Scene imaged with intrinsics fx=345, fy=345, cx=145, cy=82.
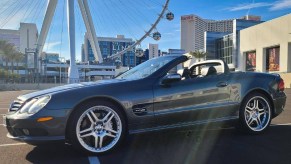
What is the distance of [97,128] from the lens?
4.49 metres

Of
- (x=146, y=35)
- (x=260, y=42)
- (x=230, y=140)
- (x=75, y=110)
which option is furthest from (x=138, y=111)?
(x=146, y=35)

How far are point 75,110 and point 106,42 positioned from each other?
342 ft


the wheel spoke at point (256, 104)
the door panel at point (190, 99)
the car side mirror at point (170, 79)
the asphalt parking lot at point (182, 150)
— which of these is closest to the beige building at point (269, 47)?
the wheel spoke at point (256, 104)

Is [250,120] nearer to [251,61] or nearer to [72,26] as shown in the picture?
[72,26]

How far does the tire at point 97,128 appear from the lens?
4.35 m

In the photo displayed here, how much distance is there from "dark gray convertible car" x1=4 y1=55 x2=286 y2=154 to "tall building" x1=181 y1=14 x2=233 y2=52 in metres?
103

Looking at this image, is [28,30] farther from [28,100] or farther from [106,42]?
[28,100]

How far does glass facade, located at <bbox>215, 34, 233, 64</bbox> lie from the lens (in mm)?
60963

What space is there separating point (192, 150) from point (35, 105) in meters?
2.09

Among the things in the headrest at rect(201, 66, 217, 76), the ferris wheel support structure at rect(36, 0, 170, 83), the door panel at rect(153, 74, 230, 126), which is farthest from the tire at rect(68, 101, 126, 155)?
the ferris wheel support structure at rect(36, 0, 170, 83)

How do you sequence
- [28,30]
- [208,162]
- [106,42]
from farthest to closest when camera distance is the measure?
[28,30], [106,42], [208,162]

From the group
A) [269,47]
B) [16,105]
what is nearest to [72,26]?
[269,47]

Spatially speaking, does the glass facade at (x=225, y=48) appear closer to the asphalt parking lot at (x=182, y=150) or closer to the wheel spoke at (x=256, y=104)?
the wheel spoke at (x=256, y=104)

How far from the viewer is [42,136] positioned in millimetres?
4188
